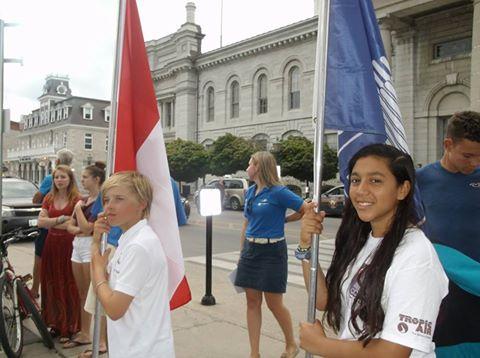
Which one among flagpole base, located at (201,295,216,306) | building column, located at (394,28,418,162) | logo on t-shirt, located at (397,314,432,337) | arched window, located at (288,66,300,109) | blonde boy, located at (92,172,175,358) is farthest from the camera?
arched window, located at (288,66,300,109)

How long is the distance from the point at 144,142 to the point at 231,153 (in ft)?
101

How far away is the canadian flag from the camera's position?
3.04 m

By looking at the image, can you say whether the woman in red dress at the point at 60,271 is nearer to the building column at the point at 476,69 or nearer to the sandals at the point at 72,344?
the sandals at the point at 72,344

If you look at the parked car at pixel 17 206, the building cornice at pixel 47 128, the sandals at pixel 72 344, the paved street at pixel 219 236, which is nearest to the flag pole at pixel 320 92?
the sandals at pixel 72 344

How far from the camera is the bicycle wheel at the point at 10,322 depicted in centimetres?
405

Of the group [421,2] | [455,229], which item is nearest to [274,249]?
[455,229]

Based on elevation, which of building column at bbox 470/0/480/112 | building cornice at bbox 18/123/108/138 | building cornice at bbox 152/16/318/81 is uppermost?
building cornice at bbox 152/16/318/81

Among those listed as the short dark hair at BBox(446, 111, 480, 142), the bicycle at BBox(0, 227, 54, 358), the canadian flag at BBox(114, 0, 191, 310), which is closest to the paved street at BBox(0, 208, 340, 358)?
the bicycle at BBox(0, 227, 54, 358)

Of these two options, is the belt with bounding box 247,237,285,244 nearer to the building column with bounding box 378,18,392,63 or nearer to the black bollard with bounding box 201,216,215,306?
the black bollard with bounding box 201,216,215,306

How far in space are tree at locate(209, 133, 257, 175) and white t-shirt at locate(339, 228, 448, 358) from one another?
31.4m

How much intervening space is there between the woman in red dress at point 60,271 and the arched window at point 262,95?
115 ft

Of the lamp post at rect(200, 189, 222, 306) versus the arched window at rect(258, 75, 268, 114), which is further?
the arched window at rect(258, 75, 268, 114)

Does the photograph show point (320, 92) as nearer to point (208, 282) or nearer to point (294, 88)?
point (208, 282)

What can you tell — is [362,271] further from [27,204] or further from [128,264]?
[27,204]
